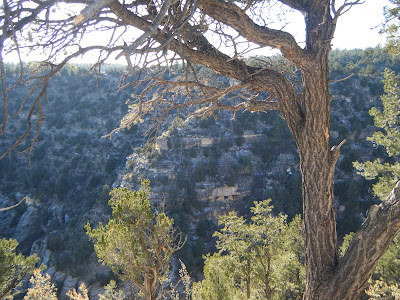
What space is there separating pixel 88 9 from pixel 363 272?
1.47m

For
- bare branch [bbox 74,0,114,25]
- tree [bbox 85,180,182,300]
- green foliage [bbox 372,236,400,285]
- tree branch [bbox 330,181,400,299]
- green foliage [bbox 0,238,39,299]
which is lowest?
green foliage [bbox 372,236,400,285]

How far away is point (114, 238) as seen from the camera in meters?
2.54

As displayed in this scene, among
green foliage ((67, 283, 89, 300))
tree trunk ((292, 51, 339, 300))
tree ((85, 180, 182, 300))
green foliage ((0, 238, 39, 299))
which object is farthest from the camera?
green foliage ((0, 238, 39, 299))

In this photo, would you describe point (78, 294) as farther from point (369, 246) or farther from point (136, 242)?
point (369, 246)

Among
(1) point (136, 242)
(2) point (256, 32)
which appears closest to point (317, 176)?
(2) point (256, 32)

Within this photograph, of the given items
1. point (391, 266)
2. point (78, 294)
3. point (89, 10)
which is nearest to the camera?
point (89, 10)

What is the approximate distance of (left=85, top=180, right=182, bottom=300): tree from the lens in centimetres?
249

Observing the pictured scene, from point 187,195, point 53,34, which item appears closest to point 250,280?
point 53,34

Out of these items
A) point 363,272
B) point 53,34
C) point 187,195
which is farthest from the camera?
point 187,195

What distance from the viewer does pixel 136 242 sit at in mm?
2533

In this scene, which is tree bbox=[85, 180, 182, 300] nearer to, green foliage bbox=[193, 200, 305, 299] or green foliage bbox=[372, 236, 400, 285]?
green foliage bbox=[193, 200, 305, 299]

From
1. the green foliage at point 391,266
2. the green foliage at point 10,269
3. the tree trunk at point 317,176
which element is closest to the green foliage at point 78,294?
the green foliage at point 10,269

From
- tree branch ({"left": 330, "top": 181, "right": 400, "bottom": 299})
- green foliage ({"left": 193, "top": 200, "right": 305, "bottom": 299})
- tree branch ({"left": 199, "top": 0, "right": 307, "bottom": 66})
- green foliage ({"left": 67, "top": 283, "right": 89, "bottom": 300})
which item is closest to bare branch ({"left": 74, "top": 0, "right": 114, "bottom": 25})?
tree branch ({"left": 199, "top": 0, "right": 307, "bottom": 66})

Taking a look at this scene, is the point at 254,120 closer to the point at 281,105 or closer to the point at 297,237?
the point at 297,237
